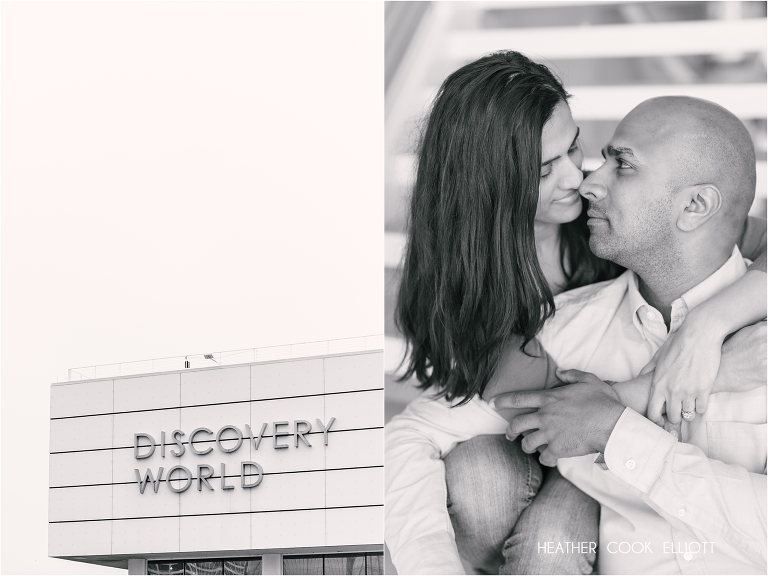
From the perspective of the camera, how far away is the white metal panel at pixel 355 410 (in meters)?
9.18

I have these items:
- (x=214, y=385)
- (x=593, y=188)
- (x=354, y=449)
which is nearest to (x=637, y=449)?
(x=593, y=188)

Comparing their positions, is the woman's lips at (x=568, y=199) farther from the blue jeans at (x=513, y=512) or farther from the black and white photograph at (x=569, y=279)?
the blue jeans at (x=513, y=512)

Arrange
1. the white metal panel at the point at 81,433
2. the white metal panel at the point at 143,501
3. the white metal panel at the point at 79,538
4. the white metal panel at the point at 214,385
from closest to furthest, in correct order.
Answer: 1. the white metal panel at the point at 143,501
2. the white metal panel at the point at 214,385
3. the white metal panel at the point at 79,538
4. the white metal panel at the point at 81,433

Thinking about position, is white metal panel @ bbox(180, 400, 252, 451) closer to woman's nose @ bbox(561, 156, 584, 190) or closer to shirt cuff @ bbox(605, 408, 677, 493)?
woman's nose @ bbox(561, 156, 584, 190)

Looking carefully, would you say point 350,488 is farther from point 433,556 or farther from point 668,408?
point 668,408

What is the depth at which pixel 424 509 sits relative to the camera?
104 inches

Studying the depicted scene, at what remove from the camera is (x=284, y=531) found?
900 centimetres

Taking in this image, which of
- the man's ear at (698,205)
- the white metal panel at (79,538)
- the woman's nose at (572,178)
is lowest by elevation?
the white metal panel at (79,538)

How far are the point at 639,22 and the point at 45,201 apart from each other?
6256mm

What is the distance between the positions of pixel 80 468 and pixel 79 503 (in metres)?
0.42

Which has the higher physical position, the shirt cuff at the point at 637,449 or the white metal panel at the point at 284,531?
the shirt cuff at the point at 637,449

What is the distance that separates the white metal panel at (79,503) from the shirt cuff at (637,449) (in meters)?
8.66

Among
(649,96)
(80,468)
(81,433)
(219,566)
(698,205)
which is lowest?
(219,566)

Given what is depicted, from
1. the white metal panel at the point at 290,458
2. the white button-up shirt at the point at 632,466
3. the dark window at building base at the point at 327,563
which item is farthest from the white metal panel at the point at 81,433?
the white button-up shirt at the point at 632,466
